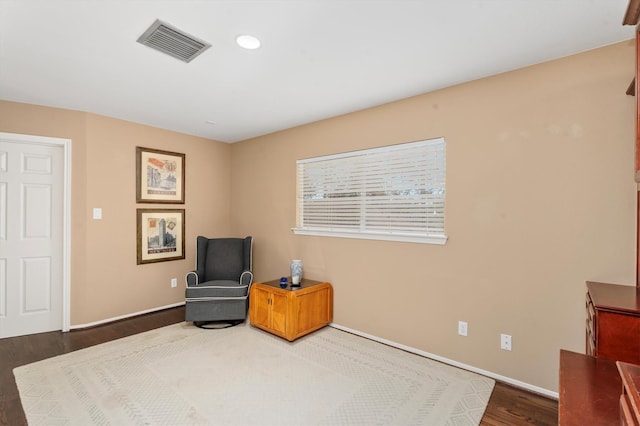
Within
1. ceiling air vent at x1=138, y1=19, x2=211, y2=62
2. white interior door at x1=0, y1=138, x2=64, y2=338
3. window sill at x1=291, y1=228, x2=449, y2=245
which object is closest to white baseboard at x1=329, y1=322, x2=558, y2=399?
window sill at x1=291, y1=228, x2=449, y2=245

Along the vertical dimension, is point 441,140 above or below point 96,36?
below

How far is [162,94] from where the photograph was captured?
299cm

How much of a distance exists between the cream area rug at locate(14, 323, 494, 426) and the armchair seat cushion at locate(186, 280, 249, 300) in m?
0.52

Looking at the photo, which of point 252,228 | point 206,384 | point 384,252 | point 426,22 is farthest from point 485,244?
point 252,228

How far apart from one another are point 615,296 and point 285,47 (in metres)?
2.45

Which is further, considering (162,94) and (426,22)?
(162,94)

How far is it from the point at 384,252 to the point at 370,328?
2.70 feet

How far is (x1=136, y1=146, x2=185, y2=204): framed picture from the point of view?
158 inches

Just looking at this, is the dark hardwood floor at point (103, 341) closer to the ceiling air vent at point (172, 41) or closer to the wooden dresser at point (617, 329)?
the wooden dresser at point (617, 329)

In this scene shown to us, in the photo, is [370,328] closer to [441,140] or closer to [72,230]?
[441,140]

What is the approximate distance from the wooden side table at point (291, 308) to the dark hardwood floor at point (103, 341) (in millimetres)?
1162

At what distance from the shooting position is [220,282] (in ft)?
12.6

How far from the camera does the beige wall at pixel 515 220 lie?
2.09 meters

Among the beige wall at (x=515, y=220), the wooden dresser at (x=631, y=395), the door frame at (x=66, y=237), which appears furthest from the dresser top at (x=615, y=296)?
the door frame at (x=66, y=237)
